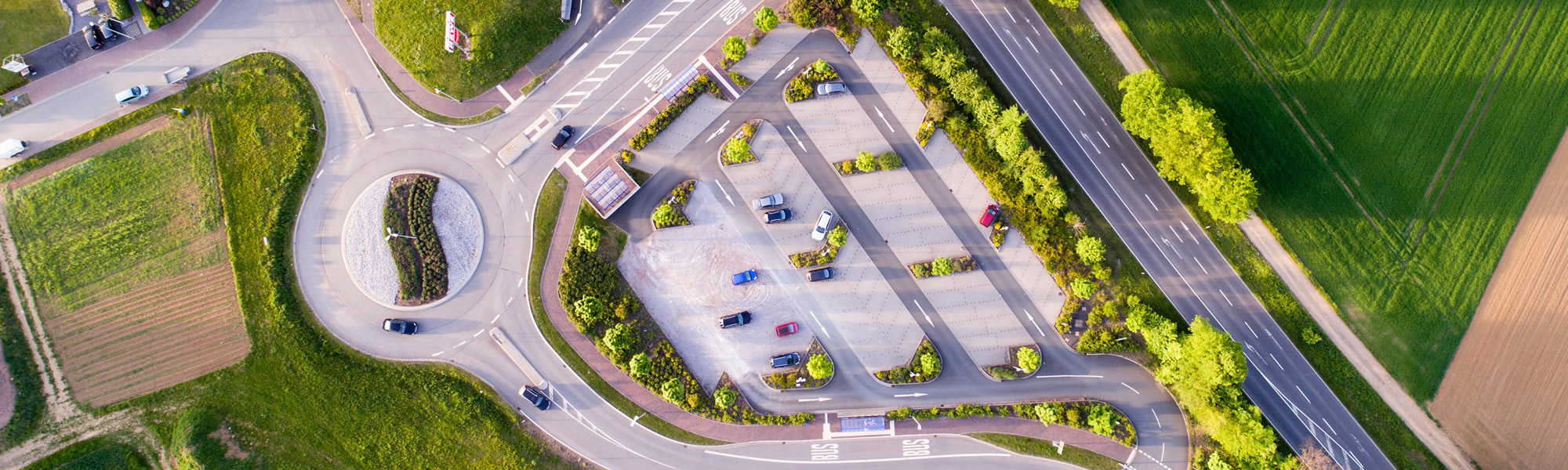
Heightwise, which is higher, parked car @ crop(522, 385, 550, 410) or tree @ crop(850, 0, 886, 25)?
tree @ crop(850, 0, 886, 25)

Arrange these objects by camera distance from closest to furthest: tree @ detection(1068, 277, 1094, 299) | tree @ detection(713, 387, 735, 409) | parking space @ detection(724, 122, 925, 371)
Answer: tree @ detection(1068, 277, 1094, 299) < tree @ detection(713, 387, 735, 409) < parking space @ detection(724, 122, 925, 371)

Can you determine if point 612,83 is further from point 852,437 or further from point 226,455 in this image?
point 226,455

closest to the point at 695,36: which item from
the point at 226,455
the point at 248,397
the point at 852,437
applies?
the point at 852,437

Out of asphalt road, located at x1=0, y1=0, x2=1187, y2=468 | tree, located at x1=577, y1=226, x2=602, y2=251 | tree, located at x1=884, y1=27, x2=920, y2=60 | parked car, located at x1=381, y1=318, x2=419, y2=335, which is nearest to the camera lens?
tree, located at x1=577, y1=226, x2=602, y2=251

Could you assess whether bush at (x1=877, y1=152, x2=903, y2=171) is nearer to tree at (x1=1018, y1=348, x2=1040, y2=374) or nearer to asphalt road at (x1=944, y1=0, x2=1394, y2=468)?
asphalt road at (x1=944, y1=0, x2=1394, y2=468)

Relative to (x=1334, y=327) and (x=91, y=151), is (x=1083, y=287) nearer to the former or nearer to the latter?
(x=1334, y=327)

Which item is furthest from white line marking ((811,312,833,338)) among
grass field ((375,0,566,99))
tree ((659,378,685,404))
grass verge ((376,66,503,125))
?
grass field ((375,0,566,99))

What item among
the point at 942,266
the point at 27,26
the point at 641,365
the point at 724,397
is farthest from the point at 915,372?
the point at 27,26
